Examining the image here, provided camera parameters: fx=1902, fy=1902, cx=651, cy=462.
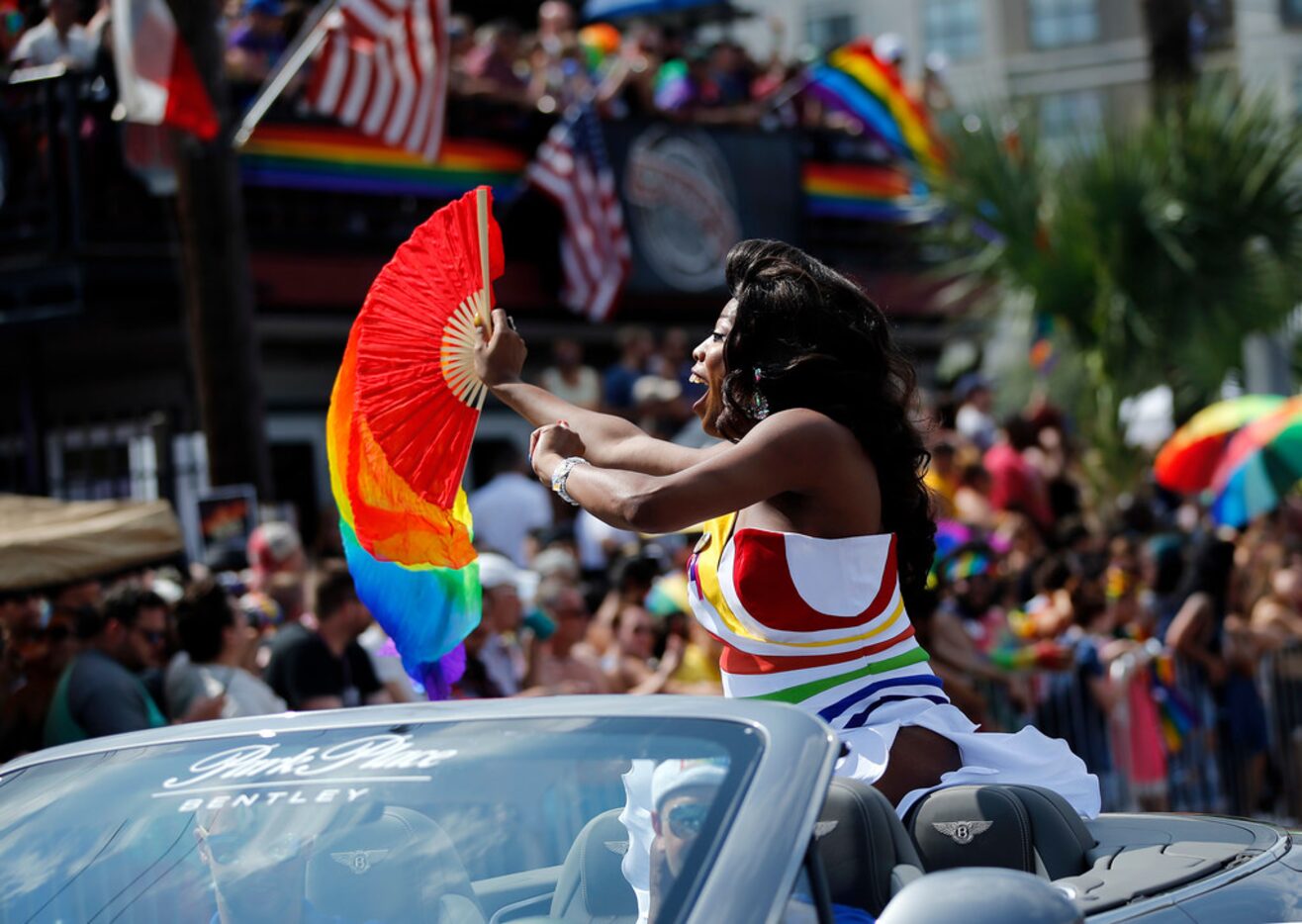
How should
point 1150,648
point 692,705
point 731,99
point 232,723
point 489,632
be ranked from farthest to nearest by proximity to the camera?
point 731,99, point 1150,648, point 489,632, point 232,723, point 692,705

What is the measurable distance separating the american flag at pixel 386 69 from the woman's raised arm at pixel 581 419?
20.8 feet

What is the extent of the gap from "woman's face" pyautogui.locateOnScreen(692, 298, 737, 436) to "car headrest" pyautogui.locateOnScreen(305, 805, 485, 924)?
4.06ft

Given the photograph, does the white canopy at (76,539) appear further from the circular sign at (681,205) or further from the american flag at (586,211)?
the circular sign at (681,205)

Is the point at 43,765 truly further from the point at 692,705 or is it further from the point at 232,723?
the point at 692,705

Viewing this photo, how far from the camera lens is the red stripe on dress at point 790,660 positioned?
11.3 feet

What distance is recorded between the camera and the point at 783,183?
1702cm

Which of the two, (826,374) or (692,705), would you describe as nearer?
(692,705)

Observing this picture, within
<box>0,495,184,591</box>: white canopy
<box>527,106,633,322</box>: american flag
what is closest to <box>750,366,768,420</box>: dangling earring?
<box>0,495,184,591</box>: white canopy

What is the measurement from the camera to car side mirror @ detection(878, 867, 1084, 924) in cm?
229

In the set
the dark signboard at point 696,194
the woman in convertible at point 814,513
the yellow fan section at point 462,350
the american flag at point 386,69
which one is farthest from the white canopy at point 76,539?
the dark signboard at point 696,194

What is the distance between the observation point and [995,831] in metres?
3.12

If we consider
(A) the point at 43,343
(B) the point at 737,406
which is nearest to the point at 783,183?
(A) the point at 43,343

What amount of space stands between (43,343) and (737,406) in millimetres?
11388

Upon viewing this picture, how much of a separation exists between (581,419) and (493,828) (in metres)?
1.36
